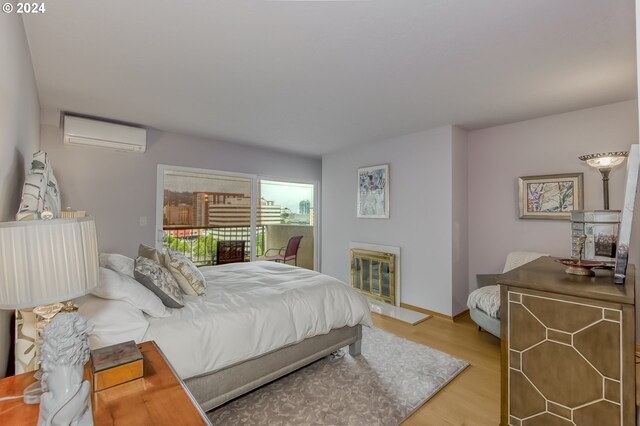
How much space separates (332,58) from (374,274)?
323 cm

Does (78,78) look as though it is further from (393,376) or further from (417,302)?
(417,302)

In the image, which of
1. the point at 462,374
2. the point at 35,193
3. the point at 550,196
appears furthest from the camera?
the point at 550,196

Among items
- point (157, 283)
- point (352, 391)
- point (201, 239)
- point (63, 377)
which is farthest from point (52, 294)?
point (201, 239)

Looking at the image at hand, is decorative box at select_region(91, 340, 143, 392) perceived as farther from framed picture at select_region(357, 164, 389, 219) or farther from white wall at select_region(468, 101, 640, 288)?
white wall at select_region(468, 101, 640, 288)

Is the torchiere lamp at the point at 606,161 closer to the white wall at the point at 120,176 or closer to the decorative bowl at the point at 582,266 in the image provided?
the decorative bowl at the point at 582,266

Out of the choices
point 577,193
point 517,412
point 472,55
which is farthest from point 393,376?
point 577,193

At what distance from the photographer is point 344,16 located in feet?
5.37

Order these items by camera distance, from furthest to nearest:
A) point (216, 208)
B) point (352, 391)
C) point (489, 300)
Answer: point (216, 208) < point (489, 300) < point (352, 391)

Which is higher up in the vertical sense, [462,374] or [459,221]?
[459,221]

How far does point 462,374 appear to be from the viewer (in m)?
2.46

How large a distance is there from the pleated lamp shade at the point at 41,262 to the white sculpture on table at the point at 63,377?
0.09 meters

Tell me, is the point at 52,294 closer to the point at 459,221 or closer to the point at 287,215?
the point at 459,221

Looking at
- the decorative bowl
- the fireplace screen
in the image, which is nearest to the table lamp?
the decorative bowl

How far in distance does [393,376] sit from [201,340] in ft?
5.10
